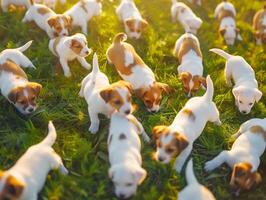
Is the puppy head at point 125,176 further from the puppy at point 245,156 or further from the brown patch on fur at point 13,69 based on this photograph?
the brown patch on fur at point 13,69

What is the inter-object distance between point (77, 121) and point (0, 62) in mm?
1766

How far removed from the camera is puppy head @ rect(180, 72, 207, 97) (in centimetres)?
836

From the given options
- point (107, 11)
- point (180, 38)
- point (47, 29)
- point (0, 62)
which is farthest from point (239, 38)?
point (0, 62)

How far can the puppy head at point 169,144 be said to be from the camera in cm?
639

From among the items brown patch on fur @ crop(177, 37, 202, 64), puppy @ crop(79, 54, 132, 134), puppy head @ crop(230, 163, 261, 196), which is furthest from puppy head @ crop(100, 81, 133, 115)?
brown patch on fur @ crop(177, 37, 202, 64)

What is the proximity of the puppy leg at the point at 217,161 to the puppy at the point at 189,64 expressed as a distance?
5.44ft

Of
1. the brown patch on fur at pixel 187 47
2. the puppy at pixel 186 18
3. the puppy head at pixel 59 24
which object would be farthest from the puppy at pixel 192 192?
the puppy at pixel 186 18

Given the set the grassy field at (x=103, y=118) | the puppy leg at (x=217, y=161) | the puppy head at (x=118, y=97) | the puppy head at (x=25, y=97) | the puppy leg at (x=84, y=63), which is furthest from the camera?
the puppy leg at (x=84, y=63)

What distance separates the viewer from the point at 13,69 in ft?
26.1

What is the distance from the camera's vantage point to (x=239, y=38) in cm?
1055

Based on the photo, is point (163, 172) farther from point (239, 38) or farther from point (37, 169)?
point (239, 38)

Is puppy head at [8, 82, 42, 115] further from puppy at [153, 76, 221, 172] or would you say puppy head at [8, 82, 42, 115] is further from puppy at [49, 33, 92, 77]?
puppy at [153, 76, 221, 172]

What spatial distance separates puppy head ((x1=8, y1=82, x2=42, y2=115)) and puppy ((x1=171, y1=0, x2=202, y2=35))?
437 cm

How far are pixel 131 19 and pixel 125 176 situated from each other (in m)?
4.78
